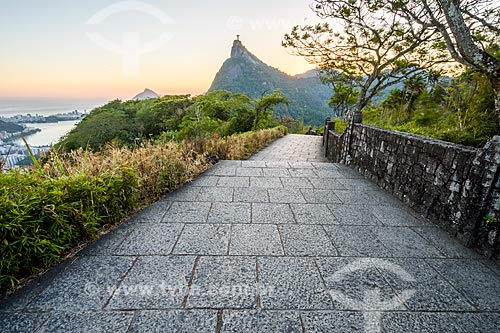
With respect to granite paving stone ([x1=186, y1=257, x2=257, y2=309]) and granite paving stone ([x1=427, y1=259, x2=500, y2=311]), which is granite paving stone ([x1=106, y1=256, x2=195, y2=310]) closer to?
granite paving stone ([x1=186, y1=257, x2=257, y2=309])

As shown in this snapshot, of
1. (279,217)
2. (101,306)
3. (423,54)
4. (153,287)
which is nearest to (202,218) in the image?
(279,217)

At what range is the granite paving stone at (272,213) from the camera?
2.51 metres

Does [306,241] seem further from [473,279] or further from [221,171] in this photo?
[221,171]

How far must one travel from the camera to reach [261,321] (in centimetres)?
127

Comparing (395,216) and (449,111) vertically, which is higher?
(449,111)

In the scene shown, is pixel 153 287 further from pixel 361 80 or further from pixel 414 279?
pixel 361 80

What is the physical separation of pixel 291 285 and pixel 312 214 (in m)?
1.25

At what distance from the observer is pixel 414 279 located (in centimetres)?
164

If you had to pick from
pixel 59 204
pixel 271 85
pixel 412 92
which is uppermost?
pixel 271 85

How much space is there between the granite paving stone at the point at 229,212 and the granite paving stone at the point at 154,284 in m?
0.72

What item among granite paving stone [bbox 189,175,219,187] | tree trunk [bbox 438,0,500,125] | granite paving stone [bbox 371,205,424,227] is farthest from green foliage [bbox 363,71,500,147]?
granite paving stone [bbox 189,175,219,187]

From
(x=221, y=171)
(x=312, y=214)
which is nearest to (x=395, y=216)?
(x=312, y=214)

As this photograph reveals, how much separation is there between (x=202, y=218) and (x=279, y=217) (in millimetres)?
870

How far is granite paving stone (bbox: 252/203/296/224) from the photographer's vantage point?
2509 mm
